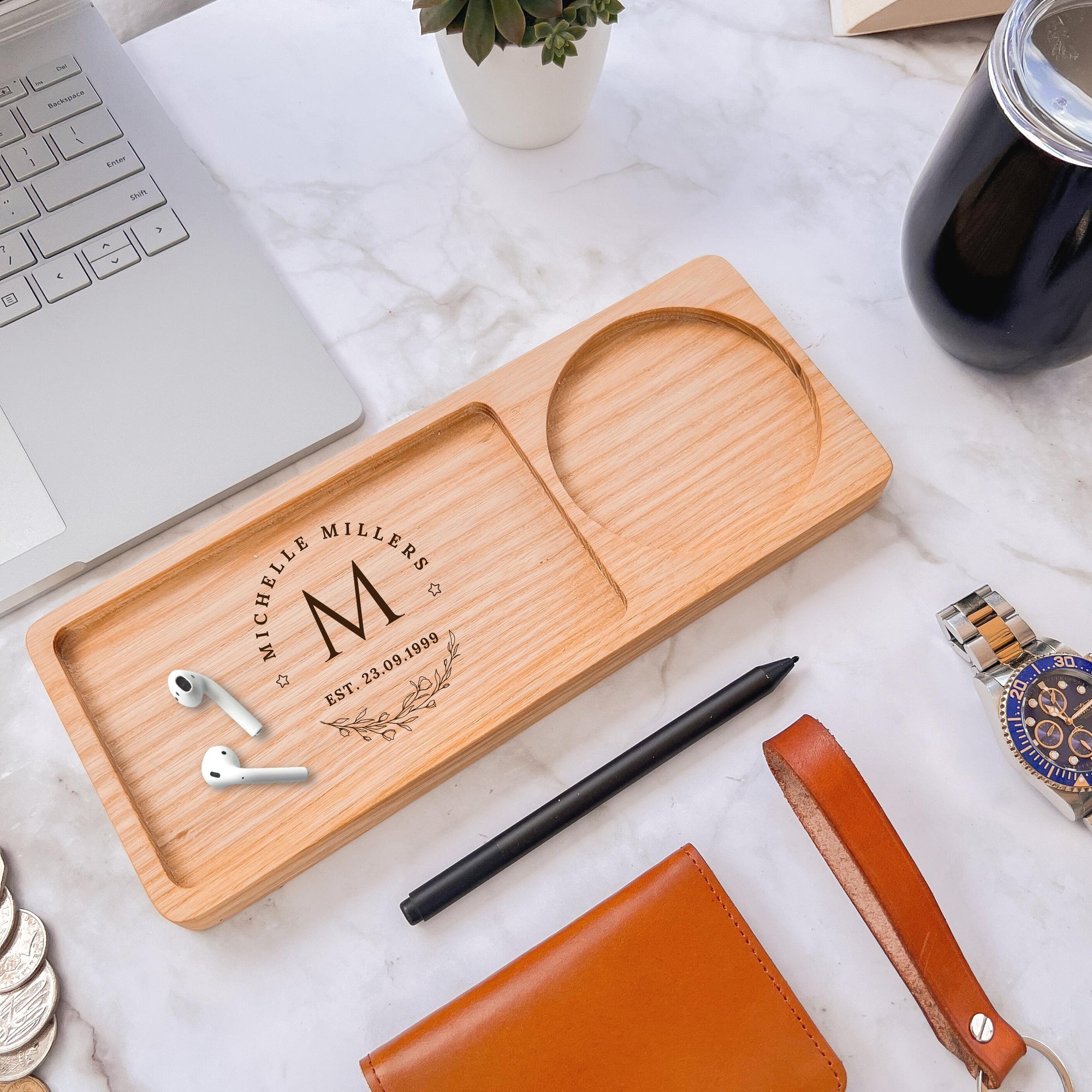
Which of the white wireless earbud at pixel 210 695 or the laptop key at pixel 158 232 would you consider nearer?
the white wireless earbud at pixel 210 695

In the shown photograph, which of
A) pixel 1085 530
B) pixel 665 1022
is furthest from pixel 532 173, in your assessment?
pixel 665 1022

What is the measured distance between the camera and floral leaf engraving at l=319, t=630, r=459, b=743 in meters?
0.52

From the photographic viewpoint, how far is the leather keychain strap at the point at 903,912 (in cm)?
45

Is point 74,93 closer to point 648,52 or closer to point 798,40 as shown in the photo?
point 648,52

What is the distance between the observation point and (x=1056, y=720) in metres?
0.49

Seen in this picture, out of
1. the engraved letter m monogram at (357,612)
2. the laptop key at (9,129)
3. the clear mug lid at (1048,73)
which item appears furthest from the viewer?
the laptop key at (9,129)

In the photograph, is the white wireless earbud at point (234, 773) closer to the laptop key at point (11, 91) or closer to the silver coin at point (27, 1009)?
the silver coin at point (27, 1009)

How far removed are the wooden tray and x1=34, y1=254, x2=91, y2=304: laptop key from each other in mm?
217

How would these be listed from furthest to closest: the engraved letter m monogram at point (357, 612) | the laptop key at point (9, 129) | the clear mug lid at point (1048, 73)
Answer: the laptop key at point (9, 129)
the engraved letter m monogram at point (357, 612)
the clear mug lid at point (1048, 73)

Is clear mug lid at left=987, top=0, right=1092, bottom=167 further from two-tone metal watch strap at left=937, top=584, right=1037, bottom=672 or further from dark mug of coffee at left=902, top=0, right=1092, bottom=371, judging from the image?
two-tone metal watch strap at left=937, top=584, right=1037, bottom=672

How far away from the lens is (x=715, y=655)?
1.82 ft

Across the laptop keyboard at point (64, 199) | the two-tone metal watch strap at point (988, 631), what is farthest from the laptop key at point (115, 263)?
the two-tone metal watch strap at point (988, 631)

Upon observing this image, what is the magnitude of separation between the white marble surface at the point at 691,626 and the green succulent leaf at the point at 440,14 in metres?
0.13

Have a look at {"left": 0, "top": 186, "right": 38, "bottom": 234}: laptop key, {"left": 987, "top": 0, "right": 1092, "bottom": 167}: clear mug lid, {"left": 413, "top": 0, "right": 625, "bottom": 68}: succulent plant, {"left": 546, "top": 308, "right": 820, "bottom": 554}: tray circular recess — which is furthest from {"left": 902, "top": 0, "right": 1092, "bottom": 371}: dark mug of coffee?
{"left": 0, "top": 186, "right": 38, "bottom": 234}: laptop key
